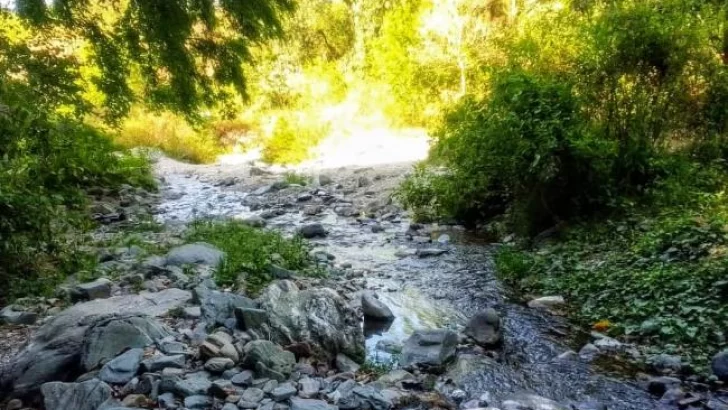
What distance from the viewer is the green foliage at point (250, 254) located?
5043 millimetres

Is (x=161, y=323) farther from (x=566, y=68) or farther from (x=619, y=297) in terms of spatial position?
(x=566, y=68)

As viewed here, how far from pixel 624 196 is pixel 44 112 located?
6205mm

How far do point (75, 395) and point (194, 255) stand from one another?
3080 mm

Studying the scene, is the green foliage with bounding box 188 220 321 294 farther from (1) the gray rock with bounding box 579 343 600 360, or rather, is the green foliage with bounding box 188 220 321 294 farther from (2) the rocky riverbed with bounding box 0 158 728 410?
(1) the gray rock with bounding box 579 343 600 360

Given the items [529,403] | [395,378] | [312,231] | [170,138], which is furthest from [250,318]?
[170,138]

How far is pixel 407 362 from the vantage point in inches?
149

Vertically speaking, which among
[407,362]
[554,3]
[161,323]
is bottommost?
[407,362]

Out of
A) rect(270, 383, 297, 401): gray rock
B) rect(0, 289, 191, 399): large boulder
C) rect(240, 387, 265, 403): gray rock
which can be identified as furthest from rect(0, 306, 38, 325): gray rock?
rect(270, 383, 297, 401): gray rock

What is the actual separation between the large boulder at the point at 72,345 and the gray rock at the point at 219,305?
0.37 m

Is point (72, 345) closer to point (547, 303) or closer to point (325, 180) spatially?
point (547, 303)

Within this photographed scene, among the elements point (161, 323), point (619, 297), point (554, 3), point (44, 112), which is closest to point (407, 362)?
point (161, 323)

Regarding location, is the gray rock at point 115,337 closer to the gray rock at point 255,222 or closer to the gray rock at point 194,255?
the gray rock at point 194,255

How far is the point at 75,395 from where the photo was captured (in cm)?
270

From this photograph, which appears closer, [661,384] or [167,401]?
[167,401]
